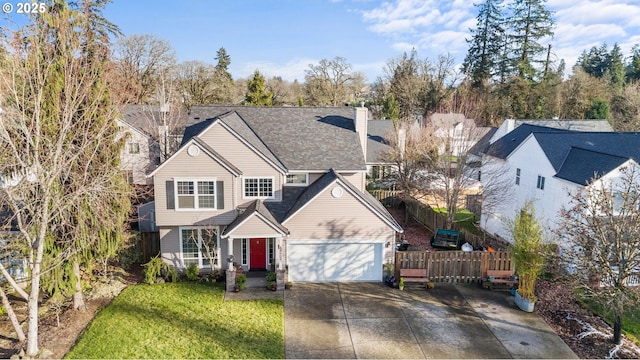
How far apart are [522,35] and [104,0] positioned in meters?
54.1

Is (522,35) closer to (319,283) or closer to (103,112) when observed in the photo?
(319,283)

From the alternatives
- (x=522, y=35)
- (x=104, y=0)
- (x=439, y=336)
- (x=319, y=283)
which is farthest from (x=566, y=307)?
(x=522, y=35)

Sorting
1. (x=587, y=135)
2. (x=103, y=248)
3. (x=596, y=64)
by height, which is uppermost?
(x=596, y=64)

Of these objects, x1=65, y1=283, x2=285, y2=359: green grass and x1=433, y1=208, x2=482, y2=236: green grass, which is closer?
x1=65, y1=283, x2=285, y2=359: green grass

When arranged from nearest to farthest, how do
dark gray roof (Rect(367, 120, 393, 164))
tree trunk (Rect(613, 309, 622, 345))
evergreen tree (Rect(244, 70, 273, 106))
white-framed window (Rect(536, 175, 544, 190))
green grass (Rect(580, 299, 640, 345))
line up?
tree trunk (Rect(613, 309, 622, 345)) < green grass (Rect(580, 299, 640, 345)) < white-framed window (Rect(536, 175, 544, 190)) < dark gray roof (Rect(367, 120, 393, 164)) < evergreen tree (Rect(244, 70, 273, 106))

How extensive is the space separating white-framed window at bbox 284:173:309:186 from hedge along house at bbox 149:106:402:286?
87mm

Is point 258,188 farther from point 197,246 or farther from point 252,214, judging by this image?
point 197,246

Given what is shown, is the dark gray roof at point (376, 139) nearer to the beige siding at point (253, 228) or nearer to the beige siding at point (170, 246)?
the beige siding at point (253, 228)

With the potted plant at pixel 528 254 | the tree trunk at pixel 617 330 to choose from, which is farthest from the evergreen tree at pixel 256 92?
the tree trunk at pixel 617 330

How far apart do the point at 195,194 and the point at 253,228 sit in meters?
3.33

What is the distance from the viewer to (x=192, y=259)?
1903 cm

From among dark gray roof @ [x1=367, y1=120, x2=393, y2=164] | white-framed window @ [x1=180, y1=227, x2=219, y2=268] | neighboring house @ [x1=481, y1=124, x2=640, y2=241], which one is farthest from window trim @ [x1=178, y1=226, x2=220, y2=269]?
dark gray roof @ [x1=367, y1=120, x2=393, y2=164]

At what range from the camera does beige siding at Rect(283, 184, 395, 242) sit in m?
18.2

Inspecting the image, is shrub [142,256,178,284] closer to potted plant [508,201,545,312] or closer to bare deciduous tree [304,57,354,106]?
potted plant [508,201,545,312]
